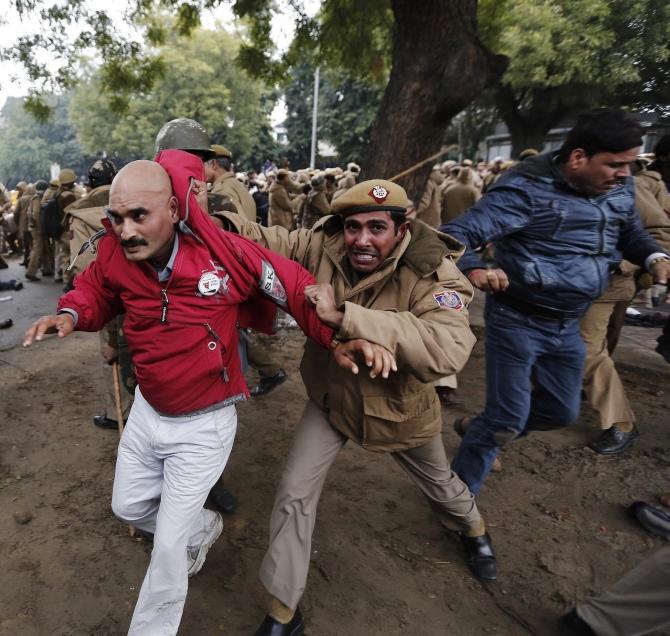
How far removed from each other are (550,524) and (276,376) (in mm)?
2688

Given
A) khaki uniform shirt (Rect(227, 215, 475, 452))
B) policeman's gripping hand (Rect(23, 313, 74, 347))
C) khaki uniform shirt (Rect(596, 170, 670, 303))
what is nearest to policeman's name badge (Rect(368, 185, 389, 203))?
khaki uniform shirt (Rect(227, 215, 475, 452))

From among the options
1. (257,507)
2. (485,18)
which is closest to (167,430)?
(257,507)

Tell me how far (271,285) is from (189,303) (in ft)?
1.08

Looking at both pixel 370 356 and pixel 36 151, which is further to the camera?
pixel 36 151

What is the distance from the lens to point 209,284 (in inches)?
78.6

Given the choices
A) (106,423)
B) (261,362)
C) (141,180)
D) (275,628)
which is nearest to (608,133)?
(141,180)

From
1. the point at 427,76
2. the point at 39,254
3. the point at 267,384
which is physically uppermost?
the point at 427,76

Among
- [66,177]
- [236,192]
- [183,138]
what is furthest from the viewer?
[66,177]

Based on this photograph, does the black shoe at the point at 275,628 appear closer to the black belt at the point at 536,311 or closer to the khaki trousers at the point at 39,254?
the black belt at the point at 536,311

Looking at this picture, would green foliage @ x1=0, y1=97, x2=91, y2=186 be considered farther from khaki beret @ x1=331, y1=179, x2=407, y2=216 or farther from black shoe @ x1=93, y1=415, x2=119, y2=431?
khaki beret @ x1=331, y1=179, x2=407, y2=216

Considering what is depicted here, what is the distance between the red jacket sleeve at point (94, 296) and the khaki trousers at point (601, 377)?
11.3 feet

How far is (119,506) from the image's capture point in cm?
219

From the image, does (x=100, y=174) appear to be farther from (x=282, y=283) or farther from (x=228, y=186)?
(x=282, y=283)

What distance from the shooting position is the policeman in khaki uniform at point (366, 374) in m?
1.91
